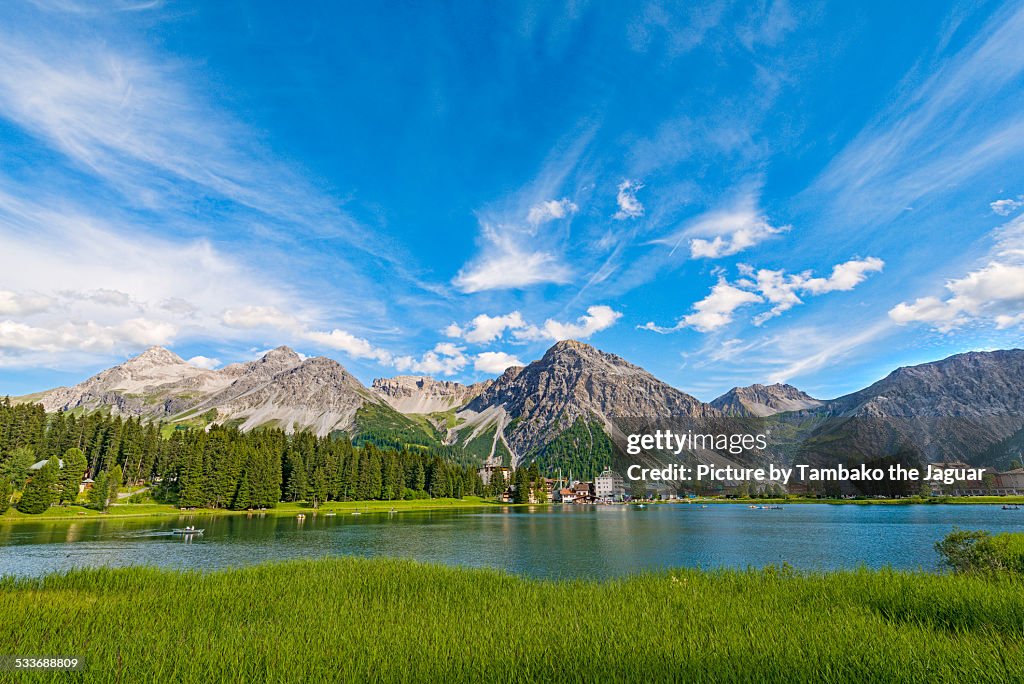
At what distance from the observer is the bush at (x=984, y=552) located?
89.4 feet

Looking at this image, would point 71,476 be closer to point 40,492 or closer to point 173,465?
point 40,492

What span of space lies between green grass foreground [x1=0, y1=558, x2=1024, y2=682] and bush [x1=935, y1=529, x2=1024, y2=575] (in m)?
7.84

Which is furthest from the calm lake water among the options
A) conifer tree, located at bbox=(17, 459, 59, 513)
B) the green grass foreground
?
the green grass foreground

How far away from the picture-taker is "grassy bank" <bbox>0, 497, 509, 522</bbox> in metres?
84.2

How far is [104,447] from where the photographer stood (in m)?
118

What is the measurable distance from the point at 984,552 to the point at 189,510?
125 meters

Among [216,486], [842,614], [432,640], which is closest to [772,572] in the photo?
[842,614]

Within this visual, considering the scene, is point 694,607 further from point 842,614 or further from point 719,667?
point 719,667

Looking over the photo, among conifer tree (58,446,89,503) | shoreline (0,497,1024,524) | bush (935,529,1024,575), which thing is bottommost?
shoreline (0,497,1024,524)

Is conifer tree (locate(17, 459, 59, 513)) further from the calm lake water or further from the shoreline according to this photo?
the calm lake water

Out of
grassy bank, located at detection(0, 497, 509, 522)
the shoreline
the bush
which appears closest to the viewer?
the bush

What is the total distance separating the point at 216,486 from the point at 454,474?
286ft

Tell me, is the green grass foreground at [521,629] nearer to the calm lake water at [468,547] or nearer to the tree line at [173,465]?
the calm lake water at [468,547]

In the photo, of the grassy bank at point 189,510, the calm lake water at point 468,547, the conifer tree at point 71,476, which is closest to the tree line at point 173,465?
the conifer tree at point 71,476
